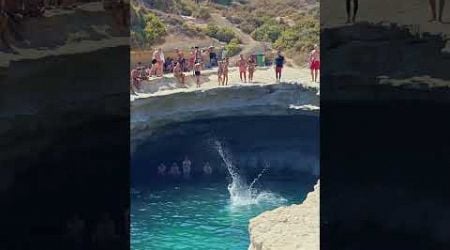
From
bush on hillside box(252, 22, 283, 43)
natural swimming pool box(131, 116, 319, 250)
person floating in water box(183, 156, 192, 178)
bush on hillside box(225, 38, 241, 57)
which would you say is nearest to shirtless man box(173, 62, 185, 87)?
natural swimming pool box(131, 116, 319, 250)

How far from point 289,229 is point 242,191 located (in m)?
9.39

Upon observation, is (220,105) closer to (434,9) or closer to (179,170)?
(179,170)

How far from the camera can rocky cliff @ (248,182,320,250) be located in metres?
12.1

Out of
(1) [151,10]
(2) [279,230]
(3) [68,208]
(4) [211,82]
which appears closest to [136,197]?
(4) [211,82]

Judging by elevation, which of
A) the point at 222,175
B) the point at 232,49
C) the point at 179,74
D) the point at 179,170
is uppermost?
the point at 232,49

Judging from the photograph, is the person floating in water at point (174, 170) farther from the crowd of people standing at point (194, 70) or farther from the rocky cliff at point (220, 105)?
the crowd of people standing at point (194, 70)

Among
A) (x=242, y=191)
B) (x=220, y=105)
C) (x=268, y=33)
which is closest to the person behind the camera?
(x=242, y=191)

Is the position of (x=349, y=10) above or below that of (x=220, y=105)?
above

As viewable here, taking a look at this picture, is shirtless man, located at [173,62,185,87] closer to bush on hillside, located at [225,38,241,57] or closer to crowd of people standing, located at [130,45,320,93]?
crowd of people standing, located at [130,45,320,93]

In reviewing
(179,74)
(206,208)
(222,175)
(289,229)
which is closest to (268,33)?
(179,74)

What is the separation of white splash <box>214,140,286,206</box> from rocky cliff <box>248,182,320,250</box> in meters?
6.32

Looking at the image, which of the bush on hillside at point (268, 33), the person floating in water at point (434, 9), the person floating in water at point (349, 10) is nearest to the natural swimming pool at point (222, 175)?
the person floating in water at point (349, 10)

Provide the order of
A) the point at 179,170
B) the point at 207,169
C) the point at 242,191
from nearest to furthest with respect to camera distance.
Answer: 1. the point at 242,191
2. the point at 179,170
3. the point at 207,169

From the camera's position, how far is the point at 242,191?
22.5 m
